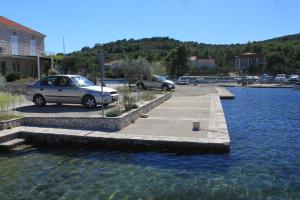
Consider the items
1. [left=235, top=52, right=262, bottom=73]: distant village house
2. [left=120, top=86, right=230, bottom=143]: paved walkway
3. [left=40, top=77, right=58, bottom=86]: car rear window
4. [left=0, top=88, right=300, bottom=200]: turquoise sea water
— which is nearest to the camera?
[left=0, top=88, right=300, bottom=200]: turquoise sea water

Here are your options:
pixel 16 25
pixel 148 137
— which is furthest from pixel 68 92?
pixel 16 25

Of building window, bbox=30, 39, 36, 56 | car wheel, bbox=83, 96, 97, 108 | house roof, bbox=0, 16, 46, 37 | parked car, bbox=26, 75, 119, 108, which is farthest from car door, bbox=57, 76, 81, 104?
building window, bbox=30, 39, 36, 56

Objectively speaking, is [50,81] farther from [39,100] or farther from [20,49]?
[20,49]

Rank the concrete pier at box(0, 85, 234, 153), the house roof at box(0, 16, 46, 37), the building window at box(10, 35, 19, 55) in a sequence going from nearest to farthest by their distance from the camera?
the concrete pier at box(0, 85, 234, 153) < the house roof at box(0, 16, 46, 37) < the building window at box(10, 35, 19, 55)

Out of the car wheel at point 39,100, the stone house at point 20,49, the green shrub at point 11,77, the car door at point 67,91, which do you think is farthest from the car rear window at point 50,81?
the green shrub at point 11,77

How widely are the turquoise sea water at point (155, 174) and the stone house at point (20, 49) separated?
31.5 metres

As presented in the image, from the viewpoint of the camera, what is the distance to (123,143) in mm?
12516

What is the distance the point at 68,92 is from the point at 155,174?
10387 mm

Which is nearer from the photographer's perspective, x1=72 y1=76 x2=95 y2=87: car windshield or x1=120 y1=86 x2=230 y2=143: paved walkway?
x1=120 y1=86 x2=230 y2=143: paved walkway

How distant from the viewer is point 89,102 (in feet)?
62.1

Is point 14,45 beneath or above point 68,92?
above

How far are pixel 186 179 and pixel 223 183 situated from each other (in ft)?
2.85

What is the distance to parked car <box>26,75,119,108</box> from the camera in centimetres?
1891

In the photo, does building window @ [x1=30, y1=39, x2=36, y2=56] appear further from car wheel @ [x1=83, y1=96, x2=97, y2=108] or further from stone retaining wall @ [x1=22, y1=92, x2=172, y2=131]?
stone retaining wall @ [x1=22, y1=92, x2=172, y2=131]
